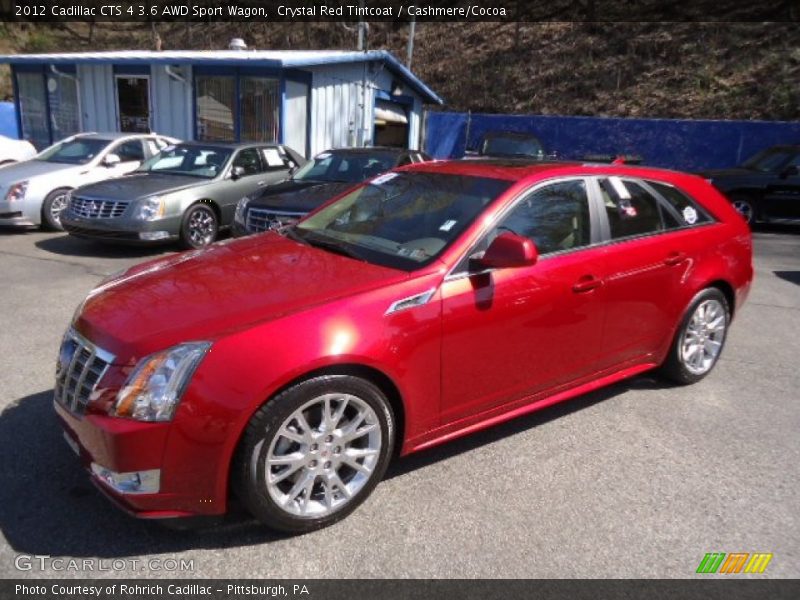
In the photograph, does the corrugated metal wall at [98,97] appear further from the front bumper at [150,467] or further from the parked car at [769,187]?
the front bumper at [150,467]

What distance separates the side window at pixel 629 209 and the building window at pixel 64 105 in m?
17.1

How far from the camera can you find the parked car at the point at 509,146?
591 inches

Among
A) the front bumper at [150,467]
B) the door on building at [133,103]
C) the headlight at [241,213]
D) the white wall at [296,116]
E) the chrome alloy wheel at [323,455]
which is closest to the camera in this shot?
the front bumper at [150,467]

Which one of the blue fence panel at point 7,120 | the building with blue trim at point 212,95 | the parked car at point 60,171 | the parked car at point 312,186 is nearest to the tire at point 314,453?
the parked car at point 312,186

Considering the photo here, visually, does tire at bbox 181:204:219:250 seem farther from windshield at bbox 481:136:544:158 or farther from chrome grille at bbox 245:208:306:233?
windshield at bbox 481:136:544:158

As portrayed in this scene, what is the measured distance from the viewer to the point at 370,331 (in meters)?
2.76

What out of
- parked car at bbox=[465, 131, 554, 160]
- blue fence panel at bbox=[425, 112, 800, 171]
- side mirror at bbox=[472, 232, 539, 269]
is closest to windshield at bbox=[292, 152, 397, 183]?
side mirror at bbox=[472, 232, 539, 269]

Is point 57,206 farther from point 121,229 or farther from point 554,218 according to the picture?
point 554,218

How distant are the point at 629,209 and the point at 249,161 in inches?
274

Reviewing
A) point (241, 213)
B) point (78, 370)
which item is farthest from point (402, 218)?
point (241, 213)

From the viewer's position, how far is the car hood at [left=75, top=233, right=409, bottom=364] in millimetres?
2578

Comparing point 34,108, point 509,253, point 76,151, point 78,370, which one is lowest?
point 78,370

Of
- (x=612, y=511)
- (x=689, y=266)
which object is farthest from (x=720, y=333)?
(x=612, y=511)

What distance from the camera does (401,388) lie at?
2883 mm
